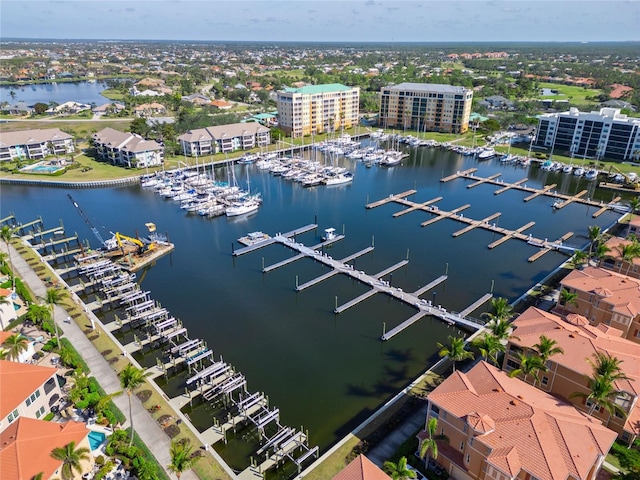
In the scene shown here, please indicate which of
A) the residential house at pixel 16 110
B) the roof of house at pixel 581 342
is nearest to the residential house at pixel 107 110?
the residential house at pixel 16 110

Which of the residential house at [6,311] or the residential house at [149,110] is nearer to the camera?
the residential house at [6,311]

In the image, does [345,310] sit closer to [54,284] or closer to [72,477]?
[72,477]

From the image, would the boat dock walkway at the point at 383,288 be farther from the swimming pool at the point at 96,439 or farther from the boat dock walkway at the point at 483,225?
the swimming pool at the point at 96,439

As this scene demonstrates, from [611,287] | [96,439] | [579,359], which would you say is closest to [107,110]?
[96,439]

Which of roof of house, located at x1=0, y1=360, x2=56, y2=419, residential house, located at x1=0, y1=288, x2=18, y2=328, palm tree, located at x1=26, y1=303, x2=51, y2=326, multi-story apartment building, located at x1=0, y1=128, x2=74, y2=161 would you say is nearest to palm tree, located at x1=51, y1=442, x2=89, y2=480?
roof of house, located at x1=0, y1=360, x2=56, y2=419

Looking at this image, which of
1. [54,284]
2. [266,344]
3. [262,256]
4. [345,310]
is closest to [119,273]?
[54,284]

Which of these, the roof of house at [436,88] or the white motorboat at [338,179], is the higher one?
the roof of house at [436,88]

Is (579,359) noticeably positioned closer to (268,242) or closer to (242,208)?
(268,242)
